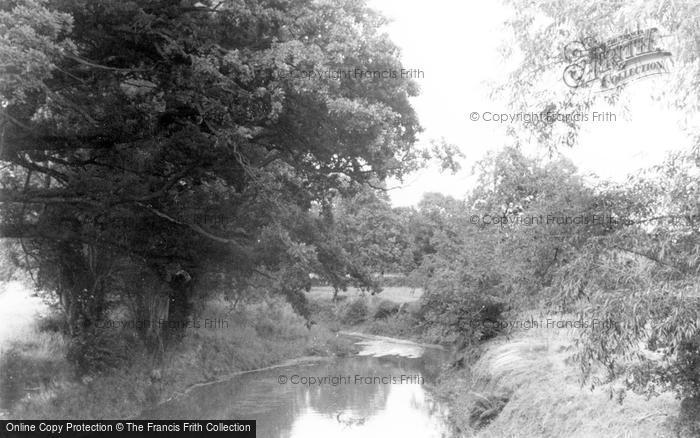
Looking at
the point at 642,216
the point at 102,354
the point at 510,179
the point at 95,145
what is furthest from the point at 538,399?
the point at 102,354

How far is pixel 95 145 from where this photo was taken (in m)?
13.2

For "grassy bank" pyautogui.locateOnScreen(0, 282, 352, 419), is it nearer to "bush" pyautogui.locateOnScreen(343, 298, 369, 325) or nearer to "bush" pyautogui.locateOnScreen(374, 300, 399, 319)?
"bush" pyautogui.locateOnScreen(374, 300, 399, 319)

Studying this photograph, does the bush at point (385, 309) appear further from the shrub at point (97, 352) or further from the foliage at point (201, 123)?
the foliage at point (201, 123)

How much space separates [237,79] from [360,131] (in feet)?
8.08

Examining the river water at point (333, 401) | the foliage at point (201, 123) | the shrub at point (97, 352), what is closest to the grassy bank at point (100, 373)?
the shrub at point (97, 352)

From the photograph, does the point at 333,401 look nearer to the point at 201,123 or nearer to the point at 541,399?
the point at 541,399

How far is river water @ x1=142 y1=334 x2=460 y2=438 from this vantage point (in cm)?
1752

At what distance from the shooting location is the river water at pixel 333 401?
690 inches

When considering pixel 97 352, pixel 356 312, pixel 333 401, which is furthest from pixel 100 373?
pixel 356 312

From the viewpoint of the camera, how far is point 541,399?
1255cm

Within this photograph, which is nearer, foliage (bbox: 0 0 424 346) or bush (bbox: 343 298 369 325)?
foliage (bbox: 0 0 424 346)

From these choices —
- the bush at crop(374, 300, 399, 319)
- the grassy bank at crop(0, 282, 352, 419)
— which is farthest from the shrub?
the bush at crop(374, 300, 399, 319)

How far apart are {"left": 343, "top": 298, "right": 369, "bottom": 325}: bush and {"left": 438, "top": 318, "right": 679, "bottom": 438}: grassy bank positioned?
23.2 m

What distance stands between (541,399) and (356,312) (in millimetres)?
32735
